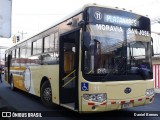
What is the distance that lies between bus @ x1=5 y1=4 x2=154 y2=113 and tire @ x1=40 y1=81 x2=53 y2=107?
0.08 m

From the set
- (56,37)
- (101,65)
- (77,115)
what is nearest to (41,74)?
(56,37)

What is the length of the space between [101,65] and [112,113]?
8.06 feet

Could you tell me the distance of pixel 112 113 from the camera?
895 centimetres

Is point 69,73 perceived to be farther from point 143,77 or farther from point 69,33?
point 143,77

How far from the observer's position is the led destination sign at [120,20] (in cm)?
755

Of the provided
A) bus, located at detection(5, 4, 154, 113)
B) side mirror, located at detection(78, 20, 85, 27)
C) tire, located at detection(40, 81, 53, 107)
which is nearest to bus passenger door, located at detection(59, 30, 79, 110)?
bus, located at detection(5, 4, 154, 113)

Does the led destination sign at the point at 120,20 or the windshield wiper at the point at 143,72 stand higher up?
the led destination sign at the point at 120,20

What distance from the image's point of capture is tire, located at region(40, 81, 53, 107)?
31.5ft

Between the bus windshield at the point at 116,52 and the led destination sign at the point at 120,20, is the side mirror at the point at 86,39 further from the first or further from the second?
the led destination sign at the point at 120,20

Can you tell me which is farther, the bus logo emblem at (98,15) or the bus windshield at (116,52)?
the bus logo emblem at (98,15)

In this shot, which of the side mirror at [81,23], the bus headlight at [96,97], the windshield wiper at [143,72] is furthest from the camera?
the windshield wiper at [143,72]

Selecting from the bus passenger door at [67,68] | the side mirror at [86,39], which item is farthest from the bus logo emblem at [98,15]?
the bus passenger door at [67,68]

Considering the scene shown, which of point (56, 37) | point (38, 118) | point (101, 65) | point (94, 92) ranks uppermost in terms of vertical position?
point (56, 37)

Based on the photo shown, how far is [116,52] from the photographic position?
7461mm
